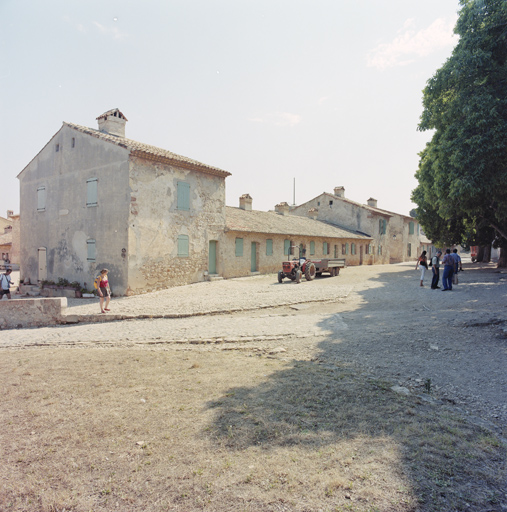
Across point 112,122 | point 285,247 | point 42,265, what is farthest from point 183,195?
point 285,247

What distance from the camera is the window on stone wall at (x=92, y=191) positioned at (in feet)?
55.5

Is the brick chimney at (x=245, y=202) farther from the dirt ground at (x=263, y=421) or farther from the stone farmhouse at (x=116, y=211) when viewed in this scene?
the dirt ground at (x=263, y=421)

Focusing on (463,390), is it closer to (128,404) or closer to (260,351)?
(260,351)

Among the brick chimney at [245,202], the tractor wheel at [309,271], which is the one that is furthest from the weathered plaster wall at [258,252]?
the brick chimney at [245,202]

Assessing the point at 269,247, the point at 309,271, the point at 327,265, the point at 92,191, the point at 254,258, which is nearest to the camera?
the point at 92,191

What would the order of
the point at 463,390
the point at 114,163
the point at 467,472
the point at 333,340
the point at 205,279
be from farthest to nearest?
the point at 205,279
the point at 114,163
the point at 333,340
the point at 463,390
the point at 467,472

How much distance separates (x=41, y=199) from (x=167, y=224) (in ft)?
25.9

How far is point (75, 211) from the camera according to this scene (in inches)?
704

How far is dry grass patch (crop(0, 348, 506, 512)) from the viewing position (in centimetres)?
270

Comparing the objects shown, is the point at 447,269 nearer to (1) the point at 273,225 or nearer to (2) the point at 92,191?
(1) the point at 273,225

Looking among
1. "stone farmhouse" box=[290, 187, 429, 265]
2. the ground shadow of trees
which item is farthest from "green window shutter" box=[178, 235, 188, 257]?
"stone farmhouse" box=[290, 187, 429, 265]

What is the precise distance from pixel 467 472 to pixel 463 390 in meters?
2.02

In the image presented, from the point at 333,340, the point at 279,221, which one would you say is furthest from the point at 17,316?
the point at 279,221

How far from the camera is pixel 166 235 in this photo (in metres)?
17.1
